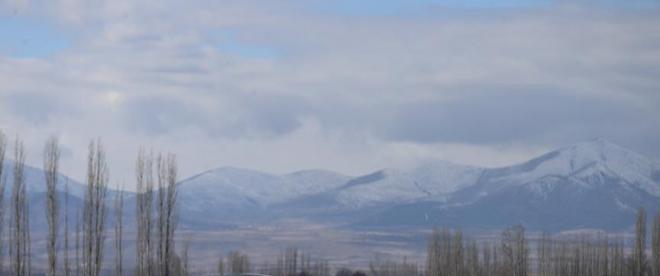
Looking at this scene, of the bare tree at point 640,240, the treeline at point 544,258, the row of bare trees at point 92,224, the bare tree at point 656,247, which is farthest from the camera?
the treeline at point 544,258

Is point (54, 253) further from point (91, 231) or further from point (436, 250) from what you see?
point (436, 250)

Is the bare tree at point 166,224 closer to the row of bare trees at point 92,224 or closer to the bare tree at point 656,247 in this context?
the row of bare trees at point 92,224

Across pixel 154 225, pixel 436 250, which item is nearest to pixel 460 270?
pixel 436 250

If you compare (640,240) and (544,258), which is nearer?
(640,240)

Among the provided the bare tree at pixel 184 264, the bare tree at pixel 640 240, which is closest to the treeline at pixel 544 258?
the bare tree at pixel 640 240

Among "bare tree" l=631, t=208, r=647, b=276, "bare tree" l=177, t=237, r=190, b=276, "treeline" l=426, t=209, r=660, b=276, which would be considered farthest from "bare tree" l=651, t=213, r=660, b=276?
"bare tree" l=177, t=237, r=190, b=276

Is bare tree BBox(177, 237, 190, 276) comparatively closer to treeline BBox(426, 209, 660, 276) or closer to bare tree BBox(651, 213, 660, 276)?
treeline BBox(426, 209, 660, 276)

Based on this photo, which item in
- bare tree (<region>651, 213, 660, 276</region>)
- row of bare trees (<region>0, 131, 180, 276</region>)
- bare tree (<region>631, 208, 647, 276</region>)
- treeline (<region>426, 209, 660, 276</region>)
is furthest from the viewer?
treeline (<region>426, 209, 660, 276</region>)

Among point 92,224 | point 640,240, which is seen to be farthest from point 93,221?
point 640,240

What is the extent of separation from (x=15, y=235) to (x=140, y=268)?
11411 millimetres

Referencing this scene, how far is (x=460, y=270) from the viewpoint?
4370 inches

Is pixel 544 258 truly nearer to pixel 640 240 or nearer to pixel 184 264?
pixel 640 240

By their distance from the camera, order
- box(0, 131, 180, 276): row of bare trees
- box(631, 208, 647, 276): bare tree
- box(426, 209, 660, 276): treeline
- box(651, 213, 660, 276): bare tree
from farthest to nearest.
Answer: box(426, 209, 660, 276): treeline
box(651, 213, 660, 276): bare tree
box(631, 208, 647, 276): bare tree
box(0, 131, 180, 276): row of bare trees

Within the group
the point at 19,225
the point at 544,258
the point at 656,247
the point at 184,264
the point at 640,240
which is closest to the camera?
the point at 19,225
